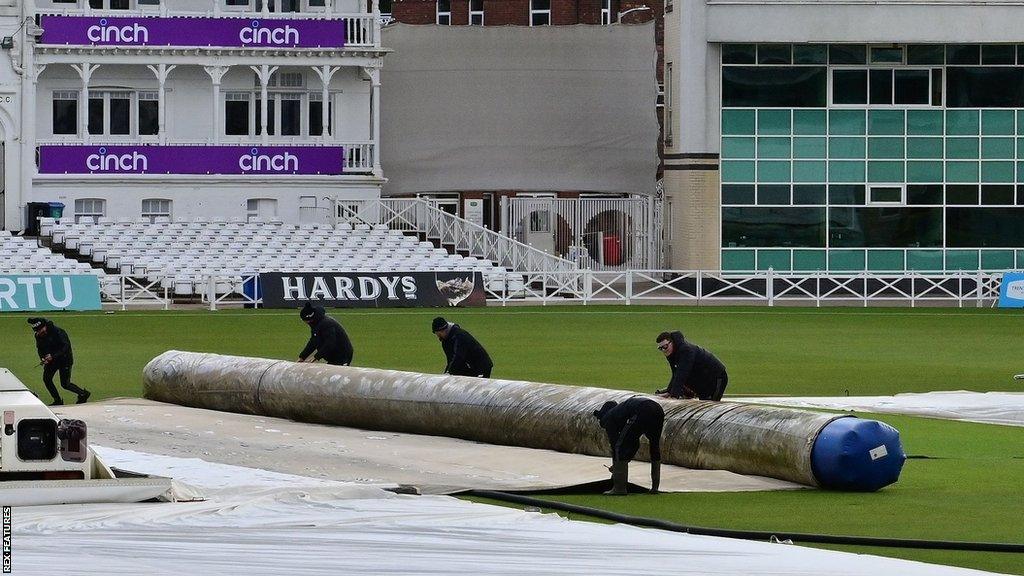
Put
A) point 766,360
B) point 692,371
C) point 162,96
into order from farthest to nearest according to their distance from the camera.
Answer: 1. point 162,96
2. point 766,360
3. point 692,371

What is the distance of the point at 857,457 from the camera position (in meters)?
16.7

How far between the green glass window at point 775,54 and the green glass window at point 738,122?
1671mm

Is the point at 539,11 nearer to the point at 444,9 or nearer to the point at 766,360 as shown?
the point at 444,9

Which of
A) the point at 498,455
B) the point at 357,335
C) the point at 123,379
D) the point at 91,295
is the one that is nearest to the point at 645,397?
the point at 498,455

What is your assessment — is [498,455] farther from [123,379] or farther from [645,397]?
[123,379]

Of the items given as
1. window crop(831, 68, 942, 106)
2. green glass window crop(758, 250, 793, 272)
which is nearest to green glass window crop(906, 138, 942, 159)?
window crop(831, 68, 942, 106)

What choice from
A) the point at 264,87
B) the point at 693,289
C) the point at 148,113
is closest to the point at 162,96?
the point at 148,113

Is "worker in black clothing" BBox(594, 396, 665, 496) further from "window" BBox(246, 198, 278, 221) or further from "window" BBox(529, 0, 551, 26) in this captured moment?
"window" BBox(529, 0, 551, 26)

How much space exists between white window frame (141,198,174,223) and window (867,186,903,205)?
21.5 metres

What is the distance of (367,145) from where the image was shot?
194ft

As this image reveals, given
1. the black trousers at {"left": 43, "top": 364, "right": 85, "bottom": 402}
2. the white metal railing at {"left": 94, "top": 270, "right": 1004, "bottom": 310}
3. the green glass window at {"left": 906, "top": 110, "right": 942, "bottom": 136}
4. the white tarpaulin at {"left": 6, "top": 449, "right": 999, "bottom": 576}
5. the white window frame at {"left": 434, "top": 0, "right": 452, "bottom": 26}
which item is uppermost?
the white window frame at {"left": 434, "top": 0, "right": 452, "bottom": 26}

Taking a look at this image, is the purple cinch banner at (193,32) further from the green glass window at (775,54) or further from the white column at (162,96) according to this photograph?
the green glass window at (775,54)

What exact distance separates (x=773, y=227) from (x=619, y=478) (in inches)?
1635

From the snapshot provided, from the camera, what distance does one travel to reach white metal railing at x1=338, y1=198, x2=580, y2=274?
54.6 m
